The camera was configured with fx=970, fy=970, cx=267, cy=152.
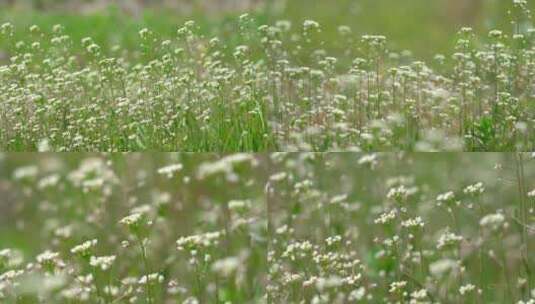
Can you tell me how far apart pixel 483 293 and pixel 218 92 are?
1828mm

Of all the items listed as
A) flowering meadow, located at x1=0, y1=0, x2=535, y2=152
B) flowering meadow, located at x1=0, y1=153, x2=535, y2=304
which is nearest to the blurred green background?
flowering meadow, located at x1=0, y1=0, x2=535, y2=152

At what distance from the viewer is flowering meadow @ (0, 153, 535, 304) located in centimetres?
526

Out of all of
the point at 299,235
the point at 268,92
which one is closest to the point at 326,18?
the point at 268,92

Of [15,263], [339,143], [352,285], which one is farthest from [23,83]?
[352,285]

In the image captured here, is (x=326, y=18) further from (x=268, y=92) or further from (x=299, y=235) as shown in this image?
(x=299, y=235)

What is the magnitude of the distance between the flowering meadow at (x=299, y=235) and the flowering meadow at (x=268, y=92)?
0.39 ft

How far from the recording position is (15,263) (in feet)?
17.9

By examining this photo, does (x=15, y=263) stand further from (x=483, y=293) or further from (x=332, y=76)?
(x=483, y=293)

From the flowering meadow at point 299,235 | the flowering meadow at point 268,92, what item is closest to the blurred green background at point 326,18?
the flowering meadow at point 268,92

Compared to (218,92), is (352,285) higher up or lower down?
lower down

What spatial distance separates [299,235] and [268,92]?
0.83m

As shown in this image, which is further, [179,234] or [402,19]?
[402,19]

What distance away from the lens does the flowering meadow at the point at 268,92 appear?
5.36m

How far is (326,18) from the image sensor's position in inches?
230
